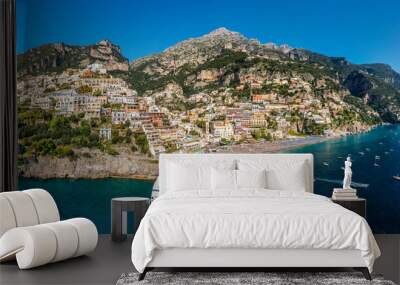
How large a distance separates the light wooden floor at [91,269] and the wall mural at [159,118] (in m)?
1.86

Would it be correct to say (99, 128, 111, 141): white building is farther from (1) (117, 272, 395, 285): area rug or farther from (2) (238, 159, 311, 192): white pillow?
(1) (117, 272, 395, 285): area rug

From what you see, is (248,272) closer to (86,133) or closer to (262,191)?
(262,191)

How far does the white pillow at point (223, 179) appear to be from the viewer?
6.49 meters

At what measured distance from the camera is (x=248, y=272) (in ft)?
16.3

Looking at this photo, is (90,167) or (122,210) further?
(90,167)

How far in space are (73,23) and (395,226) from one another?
4.81 meters

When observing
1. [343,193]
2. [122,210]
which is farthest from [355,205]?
[122,210]

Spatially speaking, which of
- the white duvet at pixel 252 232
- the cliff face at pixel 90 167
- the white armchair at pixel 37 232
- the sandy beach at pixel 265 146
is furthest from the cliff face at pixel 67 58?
the white duvet at pixel 252 232

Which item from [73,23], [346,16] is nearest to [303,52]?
[346,16]

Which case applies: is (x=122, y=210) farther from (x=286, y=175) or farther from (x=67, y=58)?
(x=67, y=58)

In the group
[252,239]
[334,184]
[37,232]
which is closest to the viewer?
[252,239]

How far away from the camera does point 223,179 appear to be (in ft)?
21.4

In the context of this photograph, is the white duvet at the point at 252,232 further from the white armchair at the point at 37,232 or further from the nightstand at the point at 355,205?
the nightstand at the point at 355,205

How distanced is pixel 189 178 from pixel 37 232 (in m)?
2.02
